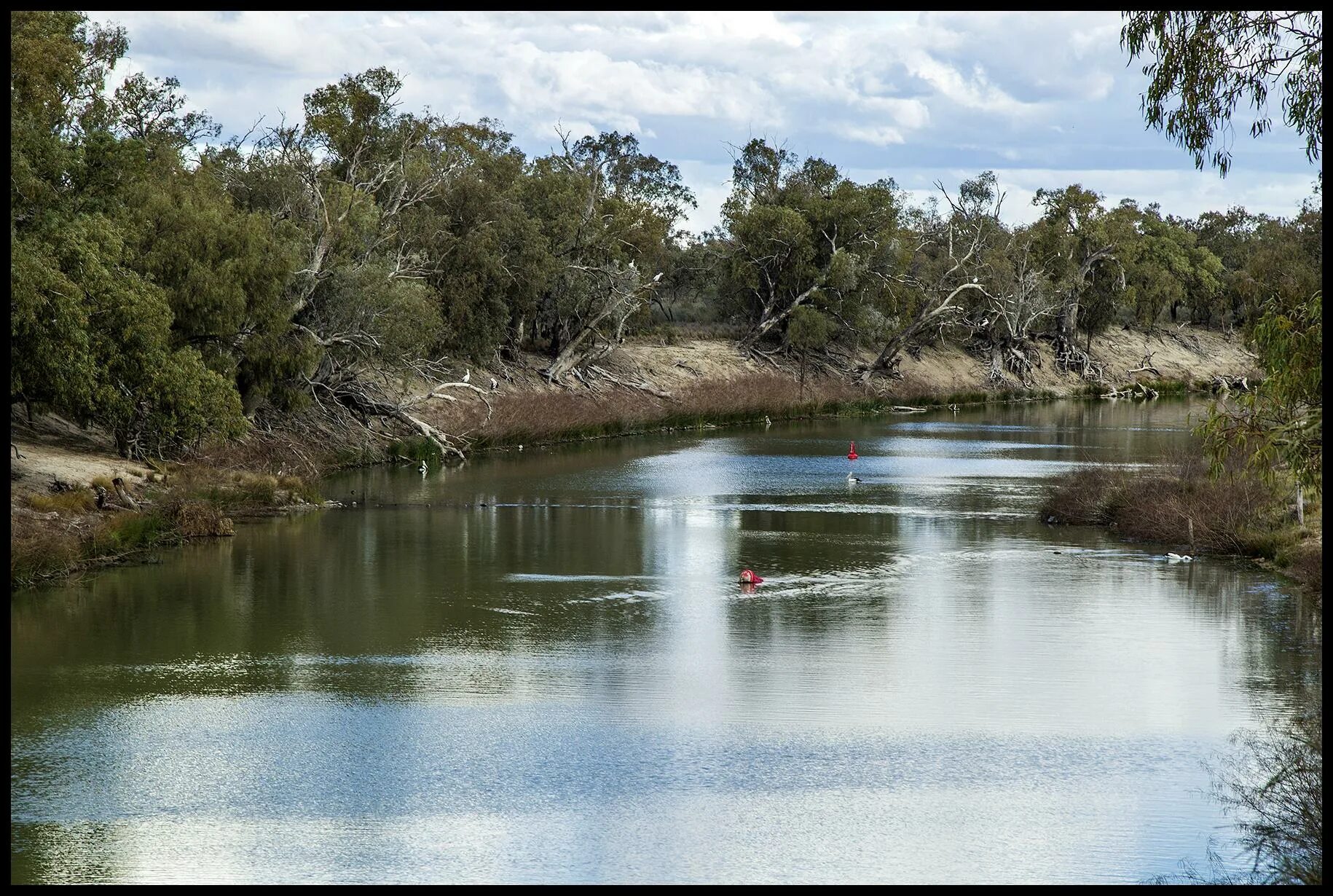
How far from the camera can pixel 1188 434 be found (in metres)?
41.3

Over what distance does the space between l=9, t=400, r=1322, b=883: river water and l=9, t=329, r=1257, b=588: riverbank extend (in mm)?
840

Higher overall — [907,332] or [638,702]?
[907,332]

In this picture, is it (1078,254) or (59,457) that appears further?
(1078,254)

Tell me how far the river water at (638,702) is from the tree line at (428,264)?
4082mm

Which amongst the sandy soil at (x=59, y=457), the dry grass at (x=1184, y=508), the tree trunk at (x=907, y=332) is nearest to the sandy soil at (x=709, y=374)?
the sandy soil at (x=59, y=457)

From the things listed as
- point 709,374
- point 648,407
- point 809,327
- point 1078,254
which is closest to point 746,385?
point 709,374

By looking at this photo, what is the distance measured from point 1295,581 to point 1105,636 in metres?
4.31

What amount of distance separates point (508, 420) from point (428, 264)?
191 inches

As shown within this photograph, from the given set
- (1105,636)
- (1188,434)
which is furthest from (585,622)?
(1188,434)

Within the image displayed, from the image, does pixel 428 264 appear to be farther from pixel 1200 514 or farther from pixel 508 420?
pixel 1200 514

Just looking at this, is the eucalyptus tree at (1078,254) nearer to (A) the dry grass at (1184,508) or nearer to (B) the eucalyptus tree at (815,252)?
(B) the eucalyptus tree at (815,252)

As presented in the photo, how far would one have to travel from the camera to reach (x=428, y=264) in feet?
133

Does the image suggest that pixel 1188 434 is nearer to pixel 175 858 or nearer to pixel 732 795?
pixel 732 795

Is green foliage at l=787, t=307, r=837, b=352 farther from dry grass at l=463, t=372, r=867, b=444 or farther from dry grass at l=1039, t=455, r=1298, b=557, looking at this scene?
dry grass at l=1039, t=455, r=1298, b=557
